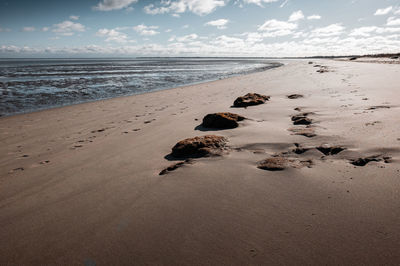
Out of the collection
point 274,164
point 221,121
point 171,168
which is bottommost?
point 171,168

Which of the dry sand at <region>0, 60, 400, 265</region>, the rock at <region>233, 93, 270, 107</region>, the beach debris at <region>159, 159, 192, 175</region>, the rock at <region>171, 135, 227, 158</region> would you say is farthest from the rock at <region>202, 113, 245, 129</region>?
the rock at <region>233, 93, 270, 107</region>

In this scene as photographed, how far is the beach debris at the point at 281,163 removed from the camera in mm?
2354

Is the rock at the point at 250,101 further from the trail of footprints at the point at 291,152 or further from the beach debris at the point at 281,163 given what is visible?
the beach debris at the point at 281,163

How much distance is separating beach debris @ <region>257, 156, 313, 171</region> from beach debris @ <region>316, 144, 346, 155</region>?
0.99 ft

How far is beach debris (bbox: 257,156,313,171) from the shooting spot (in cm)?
235

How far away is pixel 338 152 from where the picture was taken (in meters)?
2.53

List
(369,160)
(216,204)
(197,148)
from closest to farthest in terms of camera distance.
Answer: (216,204)
(369,160)
(197,148)

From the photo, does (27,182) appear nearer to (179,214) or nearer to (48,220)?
(48,220)

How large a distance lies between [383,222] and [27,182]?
3.54 metres

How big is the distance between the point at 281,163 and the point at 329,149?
65cm

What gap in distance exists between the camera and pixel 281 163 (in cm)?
244

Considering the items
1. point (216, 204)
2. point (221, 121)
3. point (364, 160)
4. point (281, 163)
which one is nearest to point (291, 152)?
point (281, 163)

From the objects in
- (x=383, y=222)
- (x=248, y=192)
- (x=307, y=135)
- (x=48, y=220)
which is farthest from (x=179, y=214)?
(x=307, y=135)

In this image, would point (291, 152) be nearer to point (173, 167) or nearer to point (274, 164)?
point (274, 164)
